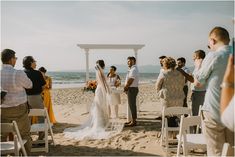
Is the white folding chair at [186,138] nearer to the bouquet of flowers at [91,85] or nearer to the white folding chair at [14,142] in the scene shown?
the white folding chair at [14,142]

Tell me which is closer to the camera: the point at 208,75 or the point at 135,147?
the point at 208,75

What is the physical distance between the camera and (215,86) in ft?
10.9

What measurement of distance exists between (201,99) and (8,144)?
400cm

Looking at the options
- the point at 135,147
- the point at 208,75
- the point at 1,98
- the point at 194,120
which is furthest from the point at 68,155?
the point at 208,75

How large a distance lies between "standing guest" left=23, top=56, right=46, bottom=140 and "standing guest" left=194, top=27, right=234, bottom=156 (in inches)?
163

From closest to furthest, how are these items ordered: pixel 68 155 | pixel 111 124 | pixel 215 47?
pixel 215 47
pixel 68 155
pixel 111 124

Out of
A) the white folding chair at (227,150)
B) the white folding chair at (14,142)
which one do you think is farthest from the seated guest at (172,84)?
the white folding chair at (227,150)

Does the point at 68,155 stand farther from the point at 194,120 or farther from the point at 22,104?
the point at 194,120

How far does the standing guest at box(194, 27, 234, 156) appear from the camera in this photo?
3.24 metres

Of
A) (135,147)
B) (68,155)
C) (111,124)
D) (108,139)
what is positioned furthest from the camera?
(111,124)

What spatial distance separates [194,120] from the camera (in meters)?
4.23

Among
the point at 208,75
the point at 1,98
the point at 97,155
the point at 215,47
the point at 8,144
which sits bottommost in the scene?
the point at 97,155

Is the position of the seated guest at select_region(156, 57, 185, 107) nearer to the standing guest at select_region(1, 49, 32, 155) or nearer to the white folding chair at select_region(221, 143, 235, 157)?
the standing guest at select_region(1, 49, 32, 155)

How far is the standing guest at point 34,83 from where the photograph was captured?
21.3ft
